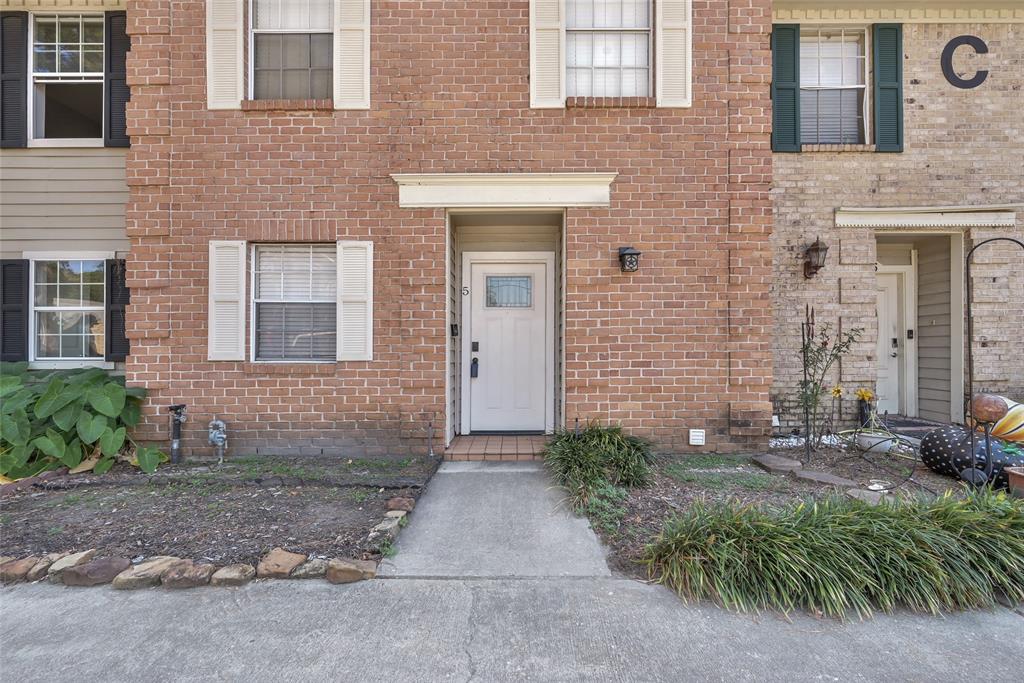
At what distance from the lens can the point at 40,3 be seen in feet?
19.4

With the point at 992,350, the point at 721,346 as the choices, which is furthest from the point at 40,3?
the point at 992,350

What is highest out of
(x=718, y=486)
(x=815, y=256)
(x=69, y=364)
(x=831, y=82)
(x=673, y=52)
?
(x=831, y=82)

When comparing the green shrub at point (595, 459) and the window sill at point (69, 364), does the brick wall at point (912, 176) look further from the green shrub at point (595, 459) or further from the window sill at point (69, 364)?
the window sill at point (69, 364)

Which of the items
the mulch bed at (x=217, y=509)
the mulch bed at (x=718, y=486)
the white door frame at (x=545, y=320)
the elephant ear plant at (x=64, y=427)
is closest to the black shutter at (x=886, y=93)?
the mulch bed at (x=718, y=486)

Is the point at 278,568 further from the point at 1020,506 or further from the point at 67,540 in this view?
the point at 1020,506

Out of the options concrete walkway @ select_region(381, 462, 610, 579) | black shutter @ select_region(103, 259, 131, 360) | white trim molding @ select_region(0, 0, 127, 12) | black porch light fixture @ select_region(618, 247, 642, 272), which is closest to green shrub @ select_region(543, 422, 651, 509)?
concrete walkway @ select_region(381, 462, 610, 579)

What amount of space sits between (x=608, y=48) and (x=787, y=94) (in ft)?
8.58

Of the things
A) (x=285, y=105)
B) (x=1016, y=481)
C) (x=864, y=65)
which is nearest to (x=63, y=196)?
(x=285, y=105)

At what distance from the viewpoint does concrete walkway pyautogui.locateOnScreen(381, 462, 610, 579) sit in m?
3.00

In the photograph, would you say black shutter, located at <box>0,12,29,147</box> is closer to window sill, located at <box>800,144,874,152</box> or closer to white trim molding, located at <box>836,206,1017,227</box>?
window sill, located at <box>800,144,874,152</box>

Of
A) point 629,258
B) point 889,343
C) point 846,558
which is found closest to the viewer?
point 846,558

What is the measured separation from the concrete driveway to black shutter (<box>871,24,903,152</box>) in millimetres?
5753

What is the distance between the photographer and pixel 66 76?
6023 millimetres

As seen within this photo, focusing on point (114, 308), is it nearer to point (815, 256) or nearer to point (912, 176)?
point (815, 256)
